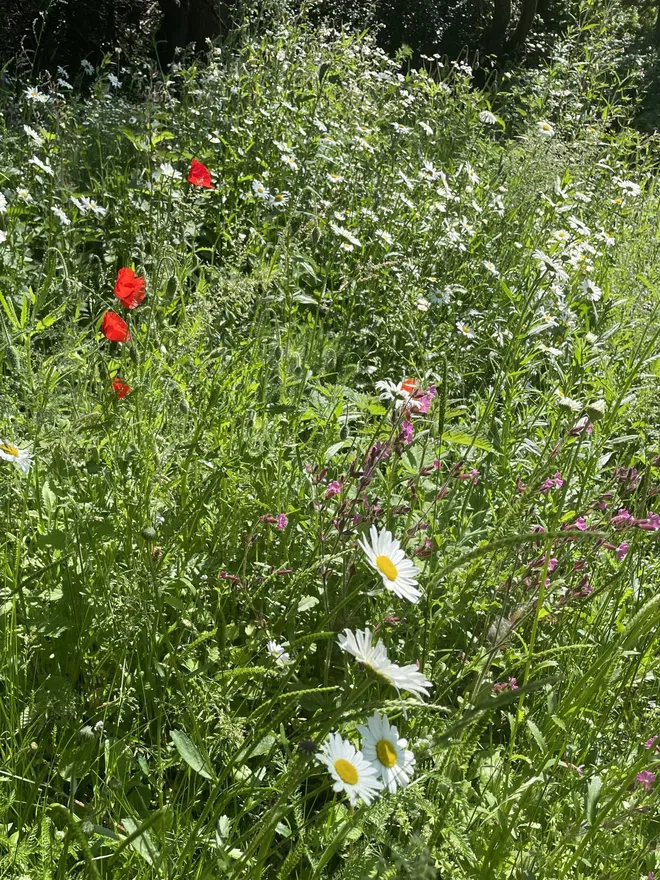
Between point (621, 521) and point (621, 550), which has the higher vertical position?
point (621, 521)

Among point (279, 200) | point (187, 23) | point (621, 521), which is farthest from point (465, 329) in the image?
point (187, 23)

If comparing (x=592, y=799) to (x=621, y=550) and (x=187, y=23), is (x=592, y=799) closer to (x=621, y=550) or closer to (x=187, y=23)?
(x=621, y=550)

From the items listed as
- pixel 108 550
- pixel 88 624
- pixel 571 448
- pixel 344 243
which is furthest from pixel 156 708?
pixel 344 243

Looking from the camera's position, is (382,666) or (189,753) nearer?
(382,666)

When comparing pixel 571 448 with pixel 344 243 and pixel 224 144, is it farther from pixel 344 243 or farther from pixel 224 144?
pixel 224 144

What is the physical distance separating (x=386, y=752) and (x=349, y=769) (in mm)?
50

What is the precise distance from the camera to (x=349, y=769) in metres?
0.90

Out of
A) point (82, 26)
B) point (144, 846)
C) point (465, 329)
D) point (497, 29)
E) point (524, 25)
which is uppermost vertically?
point (524, 25)

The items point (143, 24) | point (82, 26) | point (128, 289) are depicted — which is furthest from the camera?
point (82, 26)

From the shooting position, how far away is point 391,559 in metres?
1.05

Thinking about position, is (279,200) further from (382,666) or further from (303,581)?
(382,666)

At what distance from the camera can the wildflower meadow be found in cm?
115

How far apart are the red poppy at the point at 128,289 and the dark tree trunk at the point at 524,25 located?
1291 centimetres

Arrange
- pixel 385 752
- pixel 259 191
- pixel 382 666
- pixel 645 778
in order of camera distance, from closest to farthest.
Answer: pixel 382 666 → pixel 385 752 → pixel 645 778 → pixel 259 191
